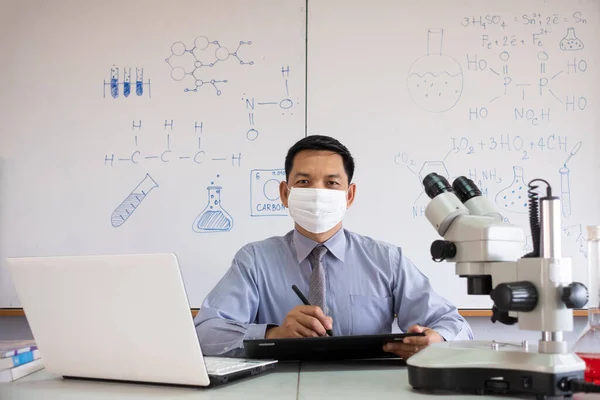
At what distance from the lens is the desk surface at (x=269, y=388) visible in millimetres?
981

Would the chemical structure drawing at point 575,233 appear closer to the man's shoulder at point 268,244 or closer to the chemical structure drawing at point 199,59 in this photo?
the man's shoulder at point 268,244

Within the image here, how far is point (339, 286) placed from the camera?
6.62 ft

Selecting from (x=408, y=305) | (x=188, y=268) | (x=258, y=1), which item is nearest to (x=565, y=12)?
(x=258, y=1)

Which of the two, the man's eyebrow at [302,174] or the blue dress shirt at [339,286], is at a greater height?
the man's eyebrow at [302,174]

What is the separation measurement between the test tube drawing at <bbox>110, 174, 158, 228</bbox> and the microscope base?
1.93 metres

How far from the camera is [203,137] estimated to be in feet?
8.96

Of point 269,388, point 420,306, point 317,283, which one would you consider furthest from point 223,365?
point 420,306

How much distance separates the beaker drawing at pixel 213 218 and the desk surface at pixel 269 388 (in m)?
1.46

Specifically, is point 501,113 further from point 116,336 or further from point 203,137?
point 116,336

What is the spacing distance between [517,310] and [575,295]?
0.09 metres

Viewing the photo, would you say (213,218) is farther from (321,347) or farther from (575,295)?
(575,295)

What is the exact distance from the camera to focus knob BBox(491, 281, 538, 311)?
36.3 inches

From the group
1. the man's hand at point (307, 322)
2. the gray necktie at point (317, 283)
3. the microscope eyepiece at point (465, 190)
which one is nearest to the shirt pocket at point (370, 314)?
the gray necktie at point (317, 283)

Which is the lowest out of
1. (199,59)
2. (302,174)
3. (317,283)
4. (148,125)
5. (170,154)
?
(317,283)
